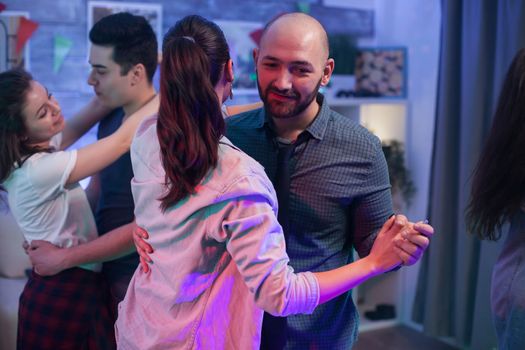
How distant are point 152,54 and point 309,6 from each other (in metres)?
2.16

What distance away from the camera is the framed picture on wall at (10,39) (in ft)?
11.1

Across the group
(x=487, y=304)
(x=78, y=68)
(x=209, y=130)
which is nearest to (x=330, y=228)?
(x=209, y=130)

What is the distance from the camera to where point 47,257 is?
1953 millimetres

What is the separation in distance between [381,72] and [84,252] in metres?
2.71

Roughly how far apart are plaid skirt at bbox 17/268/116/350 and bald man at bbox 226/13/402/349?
0.66 meters

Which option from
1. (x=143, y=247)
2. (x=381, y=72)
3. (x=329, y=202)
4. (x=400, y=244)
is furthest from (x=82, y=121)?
(x=381, y=72)

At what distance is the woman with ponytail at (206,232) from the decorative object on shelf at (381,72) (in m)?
2.79

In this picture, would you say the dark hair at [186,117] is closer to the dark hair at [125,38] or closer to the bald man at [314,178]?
the bald man at [314,178]

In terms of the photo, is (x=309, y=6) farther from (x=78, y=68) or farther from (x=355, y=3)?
(x=78, y=68)

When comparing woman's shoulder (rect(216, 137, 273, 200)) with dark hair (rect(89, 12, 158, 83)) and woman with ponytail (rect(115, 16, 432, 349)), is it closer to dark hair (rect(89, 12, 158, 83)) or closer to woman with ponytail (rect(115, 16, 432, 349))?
woman with ponytail (rect(115, 16, 432, 349))

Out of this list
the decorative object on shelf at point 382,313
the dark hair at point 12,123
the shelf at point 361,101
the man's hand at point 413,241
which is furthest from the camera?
the decorative object on shelf at point 382,313

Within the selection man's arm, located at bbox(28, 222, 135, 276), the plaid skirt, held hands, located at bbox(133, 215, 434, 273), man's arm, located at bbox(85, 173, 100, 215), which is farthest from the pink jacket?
man's arm, located at bbox(85, 173, 100, 215)

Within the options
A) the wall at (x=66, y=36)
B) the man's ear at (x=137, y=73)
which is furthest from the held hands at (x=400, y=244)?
the wall at (x=66, y=36)

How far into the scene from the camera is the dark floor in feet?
12.2
